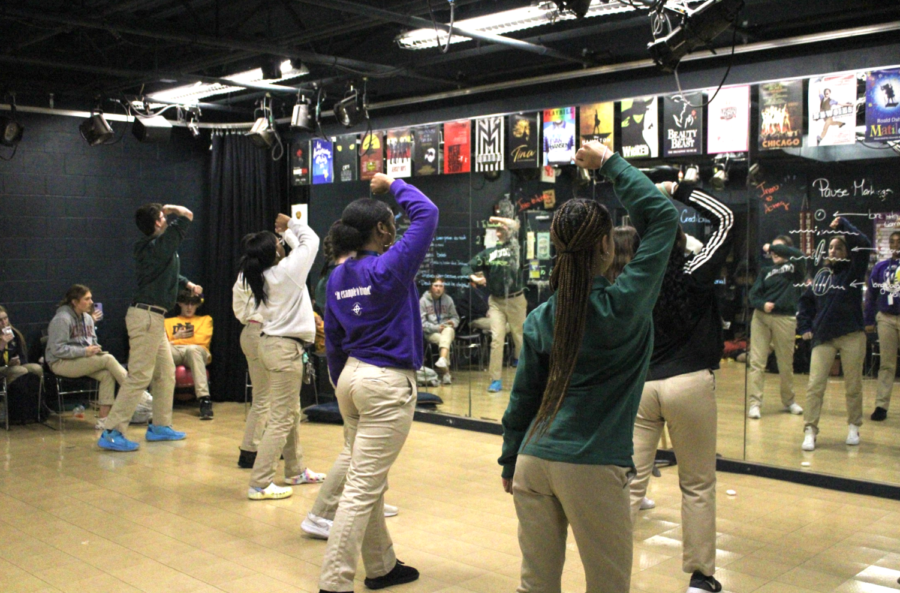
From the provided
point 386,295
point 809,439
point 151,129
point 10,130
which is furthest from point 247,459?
point 10,130

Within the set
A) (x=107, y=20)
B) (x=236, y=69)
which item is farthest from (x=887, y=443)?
(x=236, y=69)

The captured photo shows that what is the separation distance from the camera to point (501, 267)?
7457 millimetres

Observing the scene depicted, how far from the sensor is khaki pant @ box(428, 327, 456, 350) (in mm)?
7779

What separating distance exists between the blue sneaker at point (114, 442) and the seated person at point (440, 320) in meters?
2.67

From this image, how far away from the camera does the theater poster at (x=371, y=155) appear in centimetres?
833

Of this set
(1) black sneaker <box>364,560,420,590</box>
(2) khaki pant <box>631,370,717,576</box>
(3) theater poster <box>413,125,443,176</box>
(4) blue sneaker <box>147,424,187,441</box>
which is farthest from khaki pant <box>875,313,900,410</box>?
(4) blue sneaker <box>147,424,187,441</box>

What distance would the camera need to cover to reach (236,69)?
8.71 m

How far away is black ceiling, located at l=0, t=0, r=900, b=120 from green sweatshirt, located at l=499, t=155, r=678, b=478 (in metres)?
4.02

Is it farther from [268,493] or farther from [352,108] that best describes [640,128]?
[268,493]

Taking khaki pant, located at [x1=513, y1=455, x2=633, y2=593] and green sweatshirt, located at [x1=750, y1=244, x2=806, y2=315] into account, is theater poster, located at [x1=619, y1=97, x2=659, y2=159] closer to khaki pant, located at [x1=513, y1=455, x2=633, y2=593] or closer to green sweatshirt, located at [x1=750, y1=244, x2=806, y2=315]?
green sweatshirt, located at [x1=750, y1=244, x2=806, y2=315]

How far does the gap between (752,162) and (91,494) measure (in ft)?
15.5

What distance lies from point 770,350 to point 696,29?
7.74ft

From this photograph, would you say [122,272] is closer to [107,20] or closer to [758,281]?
[107,20]

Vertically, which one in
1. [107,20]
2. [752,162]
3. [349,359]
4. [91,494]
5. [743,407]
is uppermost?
[107,20]
